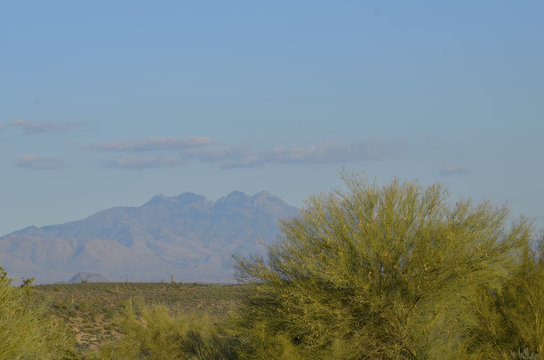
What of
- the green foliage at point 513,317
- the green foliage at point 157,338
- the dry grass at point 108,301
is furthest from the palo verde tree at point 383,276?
the dry grass at point 108,301

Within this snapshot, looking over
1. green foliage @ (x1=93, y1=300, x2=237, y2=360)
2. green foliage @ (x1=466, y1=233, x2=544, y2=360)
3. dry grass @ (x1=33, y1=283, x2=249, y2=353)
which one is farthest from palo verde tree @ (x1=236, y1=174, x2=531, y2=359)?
dry grass @ (x1=33, y1=283, x2=249, y2=353)

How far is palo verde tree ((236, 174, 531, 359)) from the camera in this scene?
22.9 meters

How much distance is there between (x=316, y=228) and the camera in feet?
80.8

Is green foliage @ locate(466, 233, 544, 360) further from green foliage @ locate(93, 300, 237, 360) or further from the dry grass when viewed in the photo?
the dry grass

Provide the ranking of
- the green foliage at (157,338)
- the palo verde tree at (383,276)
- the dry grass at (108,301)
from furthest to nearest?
the dry grass at (108,301) → the green foliage at (157,338) → the palo verde tree at (383,276)

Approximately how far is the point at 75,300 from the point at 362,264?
172 feet

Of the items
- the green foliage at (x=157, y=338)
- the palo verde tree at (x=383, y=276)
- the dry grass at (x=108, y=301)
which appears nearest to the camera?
the palo verde tree at (x=383, y=276)

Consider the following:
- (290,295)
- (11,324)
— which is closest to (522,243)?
(290,295)

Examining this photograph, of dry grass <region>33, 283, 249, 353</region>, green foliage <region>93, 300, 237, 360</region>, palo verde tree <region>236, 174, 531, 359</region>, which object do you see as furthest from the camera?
dry grass <region>33, 283, 249, 353</region>

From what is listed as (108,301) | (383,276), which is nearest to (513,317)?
(383,276)

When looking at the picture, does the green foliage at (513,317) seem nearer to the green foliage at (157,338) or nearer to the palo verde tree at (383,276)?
the palo verde tree at (383,276)

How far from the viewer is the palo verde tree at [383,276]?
75.1 feet

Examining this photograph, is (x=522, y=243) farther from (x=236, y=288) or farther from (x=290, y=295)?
(x=236, y=288)

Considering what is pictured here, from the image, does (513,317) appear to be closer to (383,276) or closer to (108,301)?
(383,276)
